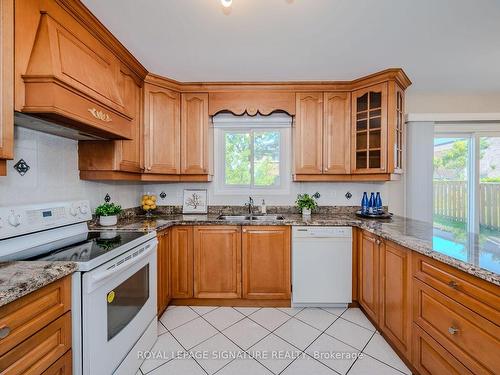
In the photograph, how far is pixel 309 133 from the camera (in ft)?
8.64

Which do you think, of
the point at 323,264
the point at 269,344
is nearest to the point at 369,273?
the point at 323,264

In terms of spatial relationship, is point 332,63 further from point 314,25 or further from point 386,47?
point 314,25

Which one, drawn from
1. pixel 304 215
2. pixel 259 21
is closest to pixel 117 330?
pixel 304 215

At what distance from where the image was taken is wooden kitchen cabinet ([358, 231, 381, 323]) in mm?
1951

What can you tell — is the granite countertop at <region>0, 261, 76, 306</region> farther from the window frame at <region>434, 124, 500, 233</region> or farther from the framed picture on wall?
the window frame at <region>434, 124, 500, 233</region>

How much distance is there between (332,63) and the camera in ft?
7.22

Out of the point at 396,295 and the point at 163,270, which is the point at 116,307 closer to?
the point at 163,270

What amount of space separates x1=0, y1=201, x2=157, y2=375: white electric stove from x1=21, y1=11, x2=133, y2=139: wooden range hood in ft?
2.03

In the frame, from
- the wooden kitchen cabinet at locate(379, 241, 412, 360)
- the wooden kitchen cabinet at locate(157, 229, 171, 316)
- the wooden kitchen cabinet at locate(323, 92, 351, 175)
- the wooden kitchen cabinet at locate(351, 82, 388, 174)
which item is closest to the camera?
the wooden kitchen cabinet at locate(379, 241, 412, 360)

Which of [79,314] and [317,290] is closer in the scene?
[79,314]

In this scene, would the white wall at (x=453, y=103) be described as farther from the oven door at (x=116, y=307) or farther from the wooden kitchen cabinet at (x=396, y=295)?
the oven door at (x=116, y=307)

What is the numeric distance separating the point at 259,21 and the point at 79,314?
206 centimetres

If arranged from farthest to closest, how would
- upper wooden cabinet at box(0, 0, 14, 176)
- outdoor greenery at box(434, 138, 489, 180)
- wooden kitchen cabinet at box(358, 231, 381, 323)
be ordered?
outdoor greenery at box(434, 138, 489, 180)
wooden kitchen cabinet at box(358, 231, 381, 323)
upper wooden cabinet at box(0, 0, 14, 176)

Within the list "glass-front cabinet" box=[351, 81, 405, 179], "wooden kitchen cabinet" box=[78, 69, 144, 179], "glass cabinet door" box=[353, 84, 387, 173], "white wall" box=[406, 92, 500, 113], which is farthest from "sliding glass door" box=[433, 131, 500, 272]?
"wooden kitchen cabinet" box=[78, 69, 144, 179]
